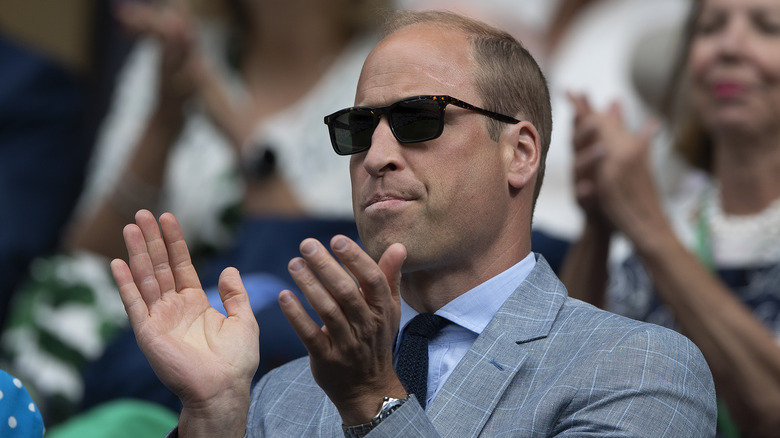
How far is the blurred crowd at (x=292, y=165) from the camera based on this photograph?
294 centimetres

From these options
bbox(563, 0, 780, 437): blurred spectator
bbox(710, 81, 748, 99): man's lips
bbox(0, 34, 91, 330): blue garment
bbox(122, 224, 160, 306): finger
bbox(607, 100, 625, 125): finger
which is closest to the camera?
bbox(122, 224, 160, 306): finger

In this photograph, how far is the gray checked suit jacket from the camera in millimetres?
1649

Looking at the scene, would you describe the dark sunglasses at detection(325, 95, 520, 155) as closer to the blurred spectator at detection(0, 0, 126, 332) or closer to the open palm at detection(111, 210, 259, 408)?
the open palm at detection(111, 210, 259, 408)

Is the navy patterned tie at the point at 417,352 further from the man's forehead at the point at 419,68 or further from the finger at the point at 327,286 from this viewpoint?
the man's forehead at the point at 419,68

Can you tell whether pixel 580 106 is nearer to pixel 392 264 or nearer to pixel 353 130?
pixel 353 130

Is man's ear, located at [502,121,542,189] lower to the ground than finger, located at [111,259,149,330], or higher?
higher

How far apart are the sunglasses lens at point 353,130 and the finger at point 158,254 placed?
1.17ft

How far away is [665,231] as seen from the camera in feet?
9.78

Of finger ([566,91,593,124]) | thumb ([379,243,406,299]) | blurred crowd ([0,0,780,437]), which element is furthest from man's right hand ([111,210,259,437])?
finger ([566,91,593,124])

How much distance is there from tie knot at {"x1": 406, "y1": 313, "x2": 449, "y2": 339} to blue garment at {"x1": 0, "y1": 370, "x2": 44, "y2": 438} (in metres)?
0.68

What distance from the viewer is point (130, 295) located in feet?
5.69

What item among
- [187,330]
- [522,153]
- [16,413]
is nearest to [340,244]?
[187,330]

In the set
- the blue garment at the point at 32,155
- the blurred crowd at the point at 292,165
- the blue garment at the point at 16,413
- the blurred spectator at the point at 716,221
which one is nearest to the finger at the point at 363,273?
the blue garment at the point at 16,413

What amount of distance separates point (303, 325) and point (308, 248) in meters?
0.12
